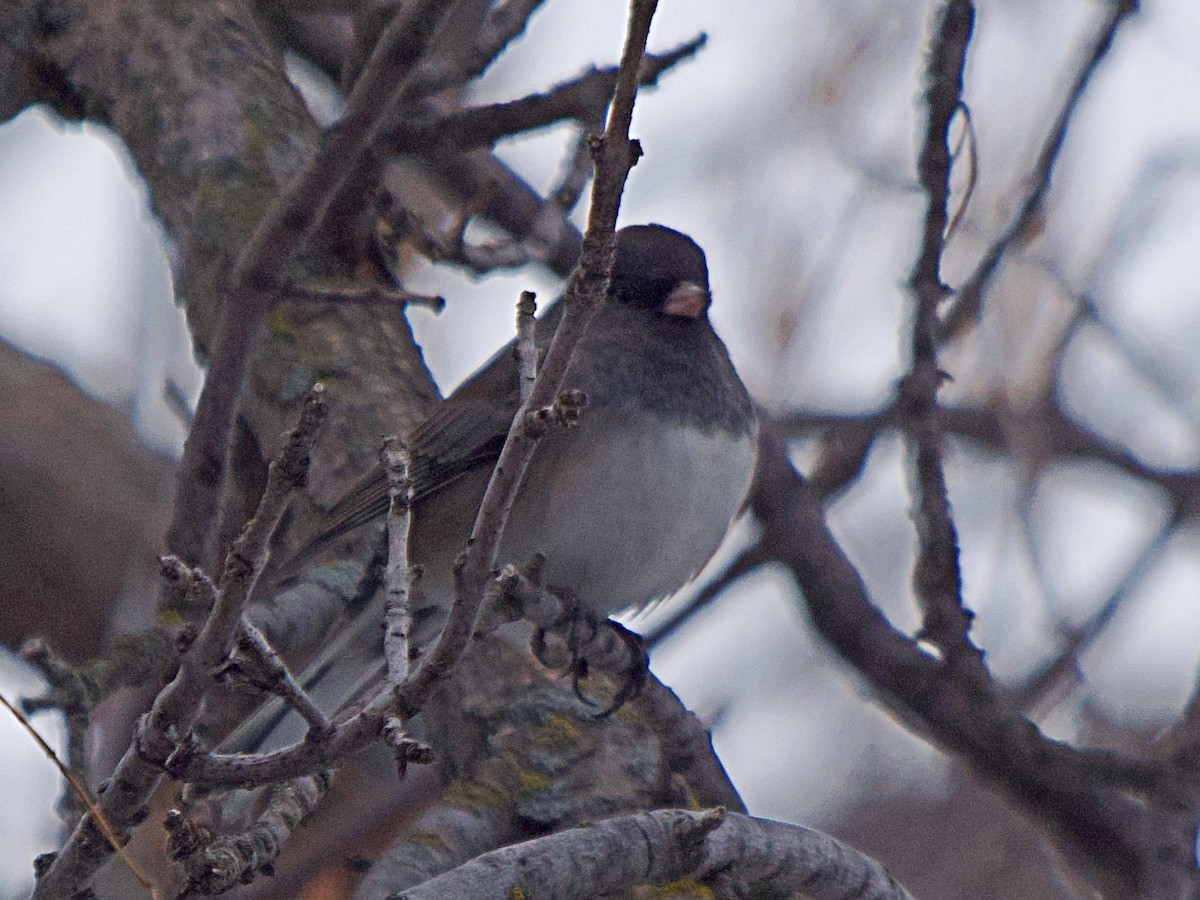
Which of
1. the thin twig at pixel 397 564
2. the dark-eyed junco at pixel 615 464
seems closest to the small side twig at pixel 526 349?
the thin twig at pixel 397 564

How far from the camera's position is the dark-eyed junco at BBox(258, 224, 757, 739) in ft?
8.33

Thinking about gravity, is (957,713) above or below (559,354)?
above

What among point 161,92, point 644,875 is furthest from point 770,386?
point 644,875

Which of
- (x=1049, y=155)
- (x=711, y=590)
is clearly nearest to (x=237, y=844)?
(x=711, y=590)

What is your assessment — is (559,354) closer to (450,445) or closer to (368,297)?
(368,297)

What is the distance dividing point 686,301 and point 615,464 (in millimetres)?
566

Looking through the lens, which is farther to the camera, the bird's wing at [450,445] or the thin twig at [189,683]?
the bird's wing at [450,445]

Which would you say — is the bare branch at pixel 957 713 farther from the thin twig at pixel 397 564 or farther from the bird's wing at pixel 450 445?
the thin twig at pixel 397 564

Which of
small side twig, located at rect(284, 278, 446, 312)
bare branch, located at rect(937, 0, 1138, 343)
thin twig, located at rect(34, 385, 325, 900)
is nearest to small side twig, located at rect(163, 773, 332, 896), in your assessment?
thin twig, located at rect(34, 385, 325, 900)

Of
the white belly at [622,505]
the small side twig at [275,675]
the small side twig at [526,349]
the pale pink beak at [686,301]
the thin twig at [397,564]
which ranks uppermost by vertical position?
the pale pink beak at [686,301]

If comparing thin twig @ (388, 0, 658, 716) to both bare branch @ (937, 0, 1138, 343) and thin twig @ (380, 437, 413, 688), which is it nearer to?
thin twig @ (380, 437, 413, 688)

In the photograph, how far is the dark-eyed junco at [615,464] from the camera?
8.33 ft

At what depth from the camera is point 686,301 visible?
2961 millimetres

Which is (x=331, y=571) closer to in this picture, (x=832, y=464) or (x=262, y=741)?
(x=262, y=741)
